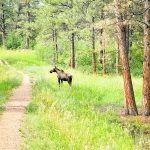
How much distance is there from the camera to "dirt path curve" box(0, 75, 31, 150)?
11.6 meters

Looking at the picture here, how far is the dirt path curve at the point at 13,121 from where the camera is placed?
1164 cm

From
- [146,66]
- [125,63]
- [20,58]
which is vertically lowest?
[20,58]

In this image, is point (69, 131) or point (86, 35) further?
point (86, 35)

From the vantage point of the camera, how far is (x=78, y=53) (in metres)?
49.1

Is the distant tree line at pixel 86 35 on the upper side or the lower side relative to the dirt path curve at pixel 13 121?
upper

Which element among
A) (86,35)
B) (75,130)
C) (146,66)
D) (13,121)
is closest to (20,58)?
(86,35)

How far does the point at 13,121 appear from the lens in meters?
14.8

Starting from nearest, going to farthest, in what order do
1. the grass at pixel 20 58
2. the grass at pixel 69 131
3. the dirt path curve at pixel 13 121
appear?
the grass at pixel 69 131 < the dirt path curve at pixel 13 121 < the grass at pixel 20 58

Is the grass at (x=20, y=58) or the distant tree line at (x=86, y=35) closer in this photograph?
the distant tree line at (x=86, y=35)

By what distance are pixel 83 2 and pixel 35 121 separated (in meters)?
28.3

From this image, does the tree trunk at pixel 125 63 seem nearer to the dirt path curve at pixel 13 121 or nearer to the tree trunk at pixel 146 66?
the tree trunk at pixel 146 66

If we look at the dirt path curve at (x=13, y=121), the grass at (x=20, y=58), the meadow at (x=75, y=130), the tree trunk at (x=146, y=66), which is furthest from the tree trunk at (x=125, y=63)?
the grass at (x=20, y=58)

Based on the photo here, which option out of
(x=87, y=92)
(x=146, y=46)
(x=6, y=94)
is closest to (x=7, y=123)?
(x=146, y=46)

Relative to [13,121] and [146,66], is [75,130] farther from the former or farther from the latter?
[146,66]
